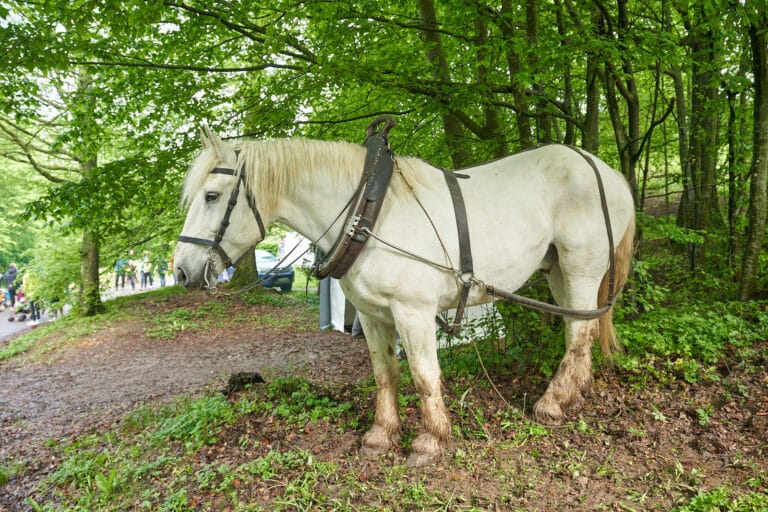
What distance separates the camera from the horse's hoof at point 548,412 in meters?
3.15

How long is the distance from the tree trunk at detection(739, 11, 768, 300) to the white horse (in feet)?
5.77

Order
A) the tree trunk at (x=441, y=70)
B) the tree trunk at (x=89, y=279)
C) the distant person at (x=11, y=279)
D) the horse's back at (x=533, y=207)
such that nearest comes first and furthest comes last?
1. the horse's back at (x=533, y=207)
2. the tree trunk at (x=441, y=70)
3. the tree trunk at (x=89, y=279)
4. the distant person at (x=11, y=279)

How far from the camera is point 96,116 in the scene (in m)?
5.14

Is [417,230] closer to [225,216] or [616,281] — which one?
[225,216]

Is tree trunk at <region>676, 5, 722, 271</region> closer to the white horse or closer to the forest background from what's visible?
the forest background

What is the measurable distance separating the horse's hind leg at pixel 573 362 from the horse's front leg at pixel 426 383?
870mm

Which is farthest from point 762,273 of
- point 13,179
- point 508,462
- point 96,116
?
point 13,179

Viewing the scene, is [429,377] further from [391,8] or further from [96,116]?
[391,8]

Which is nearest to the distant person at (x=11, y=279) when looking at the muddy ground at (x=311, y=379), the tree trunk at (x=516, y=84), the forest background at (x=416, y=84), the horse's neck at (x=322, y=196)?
the muddy ground at (x=311, y=379)

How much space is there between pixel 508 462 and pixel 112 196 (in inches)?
180

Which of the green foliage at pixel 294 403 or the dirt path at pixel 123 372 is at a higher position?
the green foliage at pixel 294 403

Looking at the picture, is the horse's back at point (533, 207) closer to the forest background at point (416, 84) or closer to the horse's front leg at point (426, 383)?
the horse's front leg at point (426, 383)

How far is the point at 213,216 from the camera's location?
2533mm

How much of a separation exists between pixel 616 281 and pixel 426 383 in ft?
6.06
